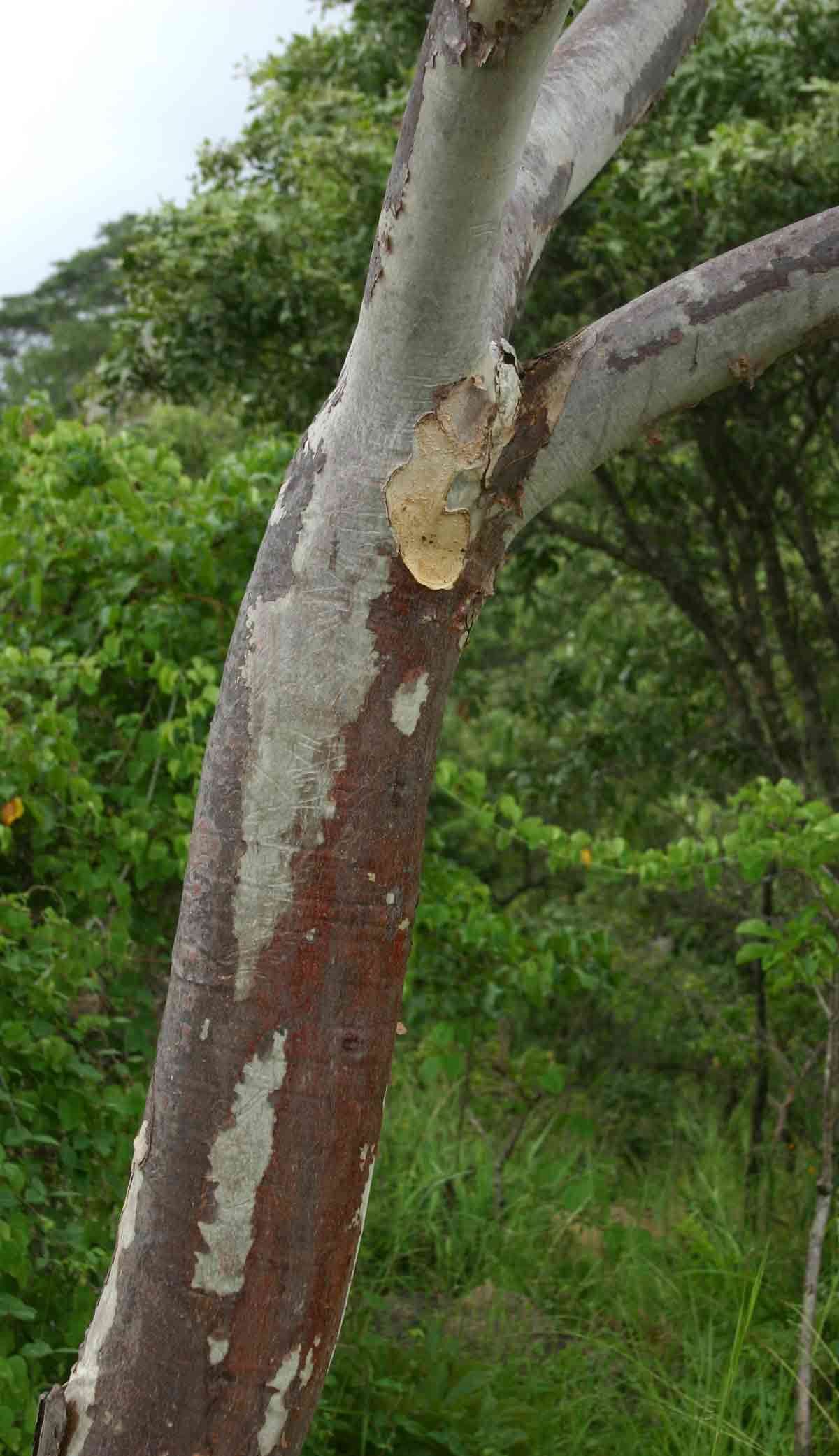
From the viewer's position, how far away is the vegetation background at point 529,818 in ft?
9.34

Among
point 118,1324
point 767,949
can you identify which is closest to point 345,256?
point 767,949

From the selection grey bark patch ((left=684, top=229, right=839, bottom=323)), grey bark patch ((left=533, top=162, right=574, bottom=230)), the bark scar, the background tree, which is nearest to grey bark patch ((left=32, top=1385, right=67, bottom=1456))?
the bark scar

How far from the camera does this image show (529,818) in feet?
13.6

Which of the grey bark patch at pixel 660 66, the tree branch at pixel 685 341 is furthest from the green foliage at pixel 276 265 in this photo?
the tree branch at pixel 685 341

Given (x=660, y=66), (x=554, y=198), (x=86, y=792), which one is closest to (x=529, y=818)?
(x=86, y=792)

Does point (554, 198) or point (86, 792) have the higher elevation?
point (554, 198)

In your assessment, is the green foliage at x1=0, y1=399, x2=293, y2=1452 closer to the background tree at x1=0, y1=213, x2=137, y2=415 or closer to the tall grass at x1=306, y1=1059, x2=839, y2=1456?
the tall grass at x1=306, y1=1059, x2=839, y2=1456

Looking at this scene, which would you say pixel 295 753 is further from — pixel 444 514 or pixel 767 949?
pixel 767 949

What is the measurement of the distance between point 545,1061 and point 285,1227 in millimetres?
2823

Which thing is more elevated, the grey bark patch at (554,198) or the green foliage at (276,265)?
the green foliage at (276,265)

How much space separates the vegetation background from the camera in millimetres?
2848

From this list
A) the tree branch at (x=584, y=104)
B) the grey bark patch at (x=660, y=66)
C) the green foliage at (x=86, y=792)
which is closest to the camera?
the tree branch at (x=584, y=104)

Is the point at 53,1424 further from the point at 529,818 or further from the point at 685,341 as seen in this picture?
the point at 529,818

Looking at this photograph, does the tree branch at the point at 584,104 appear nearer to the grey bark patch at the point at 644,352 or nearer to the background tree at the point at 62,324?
the grey bark patch at the point at 644,352
